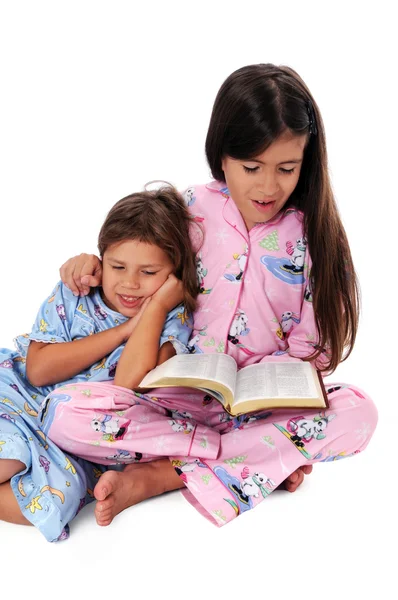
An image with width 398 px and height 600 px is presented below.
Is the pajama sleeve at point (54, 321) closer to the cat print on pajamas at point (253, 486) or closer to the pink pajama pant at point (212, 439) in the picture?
the pink pajama pant at point (212, 439)

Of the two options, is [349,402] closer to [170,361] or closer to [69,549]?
[170,361]

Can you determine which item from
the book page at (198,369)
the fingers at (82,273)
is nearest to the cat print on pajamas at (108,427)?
the book page at (198,369)

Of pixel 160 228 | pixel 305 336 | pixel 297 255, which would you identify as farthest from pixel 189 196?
pixel 305 336

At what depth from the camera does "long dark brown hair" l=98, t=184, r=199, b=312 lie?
2270 millimetres

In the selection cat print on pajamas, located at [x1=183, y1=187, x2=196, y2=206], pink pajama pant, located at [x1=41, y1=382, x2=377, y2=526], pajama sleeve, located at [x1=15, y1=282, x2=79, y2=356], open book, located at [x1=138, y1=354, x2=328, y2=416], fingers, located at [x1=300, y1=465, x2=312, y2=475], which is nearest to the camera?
open book, located at [x1=138, y1=354, x2=328, y2=416]

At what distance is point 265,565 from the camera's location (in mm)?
1816

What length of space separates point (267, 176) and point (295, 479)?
2.49 ft

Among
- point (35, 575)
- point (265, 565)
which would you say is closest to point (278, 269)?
point (265, 565)

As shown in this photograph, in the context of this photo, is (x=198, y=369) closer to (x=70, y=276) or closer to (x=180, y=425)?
(x=180, y=425)

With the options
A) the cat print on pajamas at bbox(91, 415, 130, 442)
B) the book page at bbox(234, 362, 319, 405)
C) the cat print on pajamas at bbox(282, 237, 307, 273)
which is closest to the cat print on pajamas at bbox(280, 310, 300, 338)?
the cat print on pajamas at bbox(282, 237, 307, 273)

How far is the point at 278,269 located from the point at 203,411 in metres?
0.43

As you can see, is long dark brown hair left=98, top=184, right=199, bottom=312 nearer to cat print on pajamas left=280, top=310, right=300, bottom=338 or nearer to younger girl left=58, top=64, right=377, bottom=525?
younger girl left=58, top=64, right=377, bottom=525

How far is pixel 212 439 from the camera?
2193 millimetres

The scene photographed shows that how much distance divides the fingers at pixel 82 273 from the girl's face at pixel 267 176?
0.42 metres
